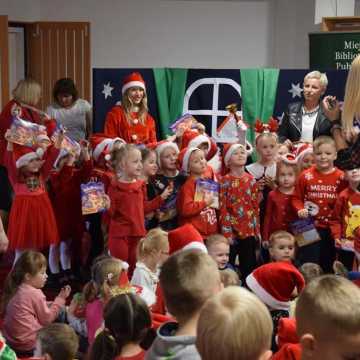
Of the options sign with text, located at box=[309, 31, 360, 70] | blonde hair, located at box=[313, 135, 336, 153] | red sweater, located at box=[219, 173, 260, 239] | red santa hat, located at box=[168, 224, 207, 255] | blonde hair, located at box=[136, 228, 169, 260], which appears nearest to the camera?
red santa hat, located at box=[168, 224, 207, 255]

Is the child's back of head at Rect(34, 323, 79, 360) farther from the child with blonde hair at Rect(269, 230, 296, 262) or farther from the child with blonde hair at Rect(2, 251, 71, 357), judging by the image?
the child with blonde hair at Rect(269, 230, 296, 262)

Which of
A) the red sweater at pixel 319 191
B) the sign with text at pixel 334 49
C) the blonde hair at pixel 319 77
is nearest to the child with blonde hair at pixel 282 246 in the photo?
the red sweater at pixel 319 191

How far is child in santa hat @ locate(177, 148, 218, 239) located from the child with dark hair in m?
2.49

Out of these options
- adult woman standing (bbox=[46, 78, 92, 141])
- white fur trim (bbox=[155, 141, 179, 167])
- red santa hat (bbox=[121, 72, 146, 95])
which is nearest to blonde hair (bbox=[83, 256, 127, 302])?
white fur trim (bbox=[155, 141, 179, 167])

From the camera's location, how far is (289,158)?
5.69 meters

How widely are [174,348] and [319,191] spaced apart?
3329 mm

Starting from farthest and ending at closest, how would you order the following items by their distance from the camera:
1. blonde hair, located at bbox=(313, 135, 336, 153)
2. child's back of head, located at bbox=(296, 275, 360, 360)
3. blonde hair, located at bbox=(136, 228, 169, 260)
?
blonde hair, located at bbox=(313, 135, 336, 153) → blonde hair, located at bbox=(136, 228, 169, 260) → child's back of head, located at bbox=(296, 275, 360, 360)

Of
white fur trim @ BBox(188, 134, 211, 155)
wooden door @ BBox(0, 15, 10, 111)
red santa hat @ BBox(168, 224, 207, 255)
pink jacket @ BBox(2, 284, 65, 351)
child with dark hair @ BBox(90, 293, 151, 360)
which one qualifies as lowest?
pink jacket @ BBox(2, 284, 65, 351)

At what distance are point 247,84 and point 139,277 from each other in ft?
8.29

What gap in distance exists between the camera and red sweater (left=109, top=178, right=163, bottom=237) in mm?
5477

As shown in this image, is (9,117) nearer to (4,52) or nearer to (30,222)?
(30,222)

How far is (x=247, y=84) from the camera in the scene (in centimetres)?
641

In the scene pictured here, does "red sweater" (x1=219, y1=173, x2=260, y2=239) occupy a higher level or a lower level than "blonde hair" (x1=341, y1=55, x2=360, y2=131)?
lower

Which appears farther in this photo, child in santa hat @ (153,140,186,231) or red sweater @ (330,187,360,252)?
child in santa hat @ (153,140,186,231)
